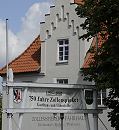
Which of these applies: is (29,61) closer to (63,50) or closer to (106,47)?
(63,50)

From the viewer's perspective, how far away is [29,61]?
115 feet

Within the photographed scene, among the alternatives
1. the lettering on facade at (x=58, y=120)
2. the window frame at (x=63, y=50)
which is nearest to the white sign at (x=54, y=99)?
the lettering on facade at (x=58, y=120)

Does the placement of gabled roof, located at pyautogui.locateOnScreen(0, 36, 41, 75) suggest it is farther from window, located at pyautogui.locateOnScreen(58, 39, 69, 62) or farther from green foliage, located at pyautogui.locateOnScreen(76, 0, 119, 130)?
green foliage, located at pyautogui.locateOnScreen(76, 0, 119, 130)

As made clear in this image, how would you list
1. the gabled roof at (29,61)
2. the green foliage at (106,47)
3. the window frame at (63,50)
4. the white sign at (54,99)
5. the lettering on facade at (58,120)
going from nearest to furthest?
1. the green foliage at (106,47)
2. the white sign at (54,99)
3. the lettering on facade at (58,120)
4. the window frame at (63,50)
5. the gabled roof at (29,61)

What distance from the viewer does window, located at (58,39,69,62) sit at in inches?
1270

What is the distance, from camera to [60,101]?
1911 centimetres

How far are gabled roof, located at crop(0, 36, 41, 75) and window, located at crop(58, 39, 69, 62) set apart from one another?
187 centimetres

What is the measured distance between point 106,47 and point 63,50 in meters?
14.5

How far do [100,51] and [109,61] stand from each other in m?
0.89

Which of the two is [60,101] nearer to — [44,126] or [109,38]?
[109,38]

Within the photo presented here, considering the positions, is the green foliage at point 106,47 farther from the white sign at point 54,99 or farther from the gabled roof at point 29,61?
the gabled roof at point 29,61

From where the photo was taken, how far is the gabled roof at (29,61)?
33969mm

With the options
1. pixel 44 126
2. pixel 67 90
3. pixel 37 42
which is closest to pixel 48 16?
pixel 37 42

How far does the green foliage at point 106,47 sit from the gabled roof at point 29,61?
14967 mm
